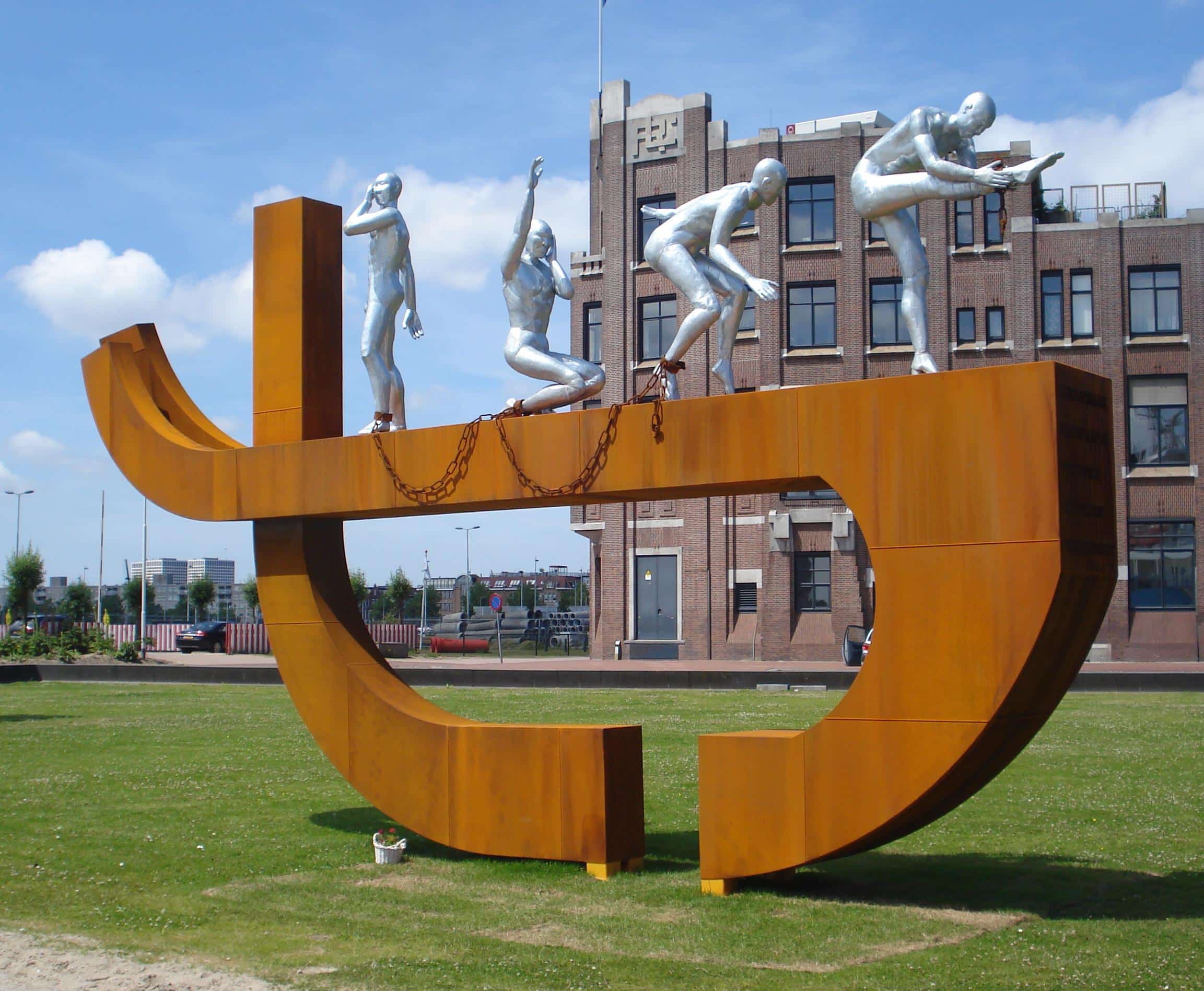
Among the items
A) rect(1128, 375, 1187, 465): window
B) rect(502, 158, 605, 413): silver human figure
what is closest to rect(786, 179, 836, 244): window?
rect(1128, 375, 1187, 465): window

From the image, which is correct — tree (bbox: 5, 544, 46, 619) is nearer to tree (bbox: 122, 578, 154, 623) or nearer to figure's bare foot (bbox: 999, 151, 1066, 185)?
tree (bbox: 122, 578, 154, 623)

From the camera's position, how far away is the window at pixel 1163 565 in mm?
41969

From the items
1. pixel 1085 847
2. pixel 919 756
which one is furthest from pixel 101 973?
pixel 1085 847

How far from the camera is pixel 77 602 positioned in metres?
90.5

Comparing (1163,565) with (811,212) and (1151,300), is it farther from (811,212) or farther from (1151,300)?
(811,212)

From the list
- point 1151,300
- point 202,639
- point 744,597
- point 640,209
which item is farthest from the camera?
point 202,639

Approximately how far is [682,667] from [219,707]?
1523cm

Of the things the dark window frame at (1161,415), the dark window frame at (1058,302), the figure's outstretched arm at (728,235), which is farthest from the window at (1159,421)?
the figure's outstretched arm at (728,235)

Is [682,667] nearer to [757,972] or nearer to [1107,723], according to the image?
[1107,723]

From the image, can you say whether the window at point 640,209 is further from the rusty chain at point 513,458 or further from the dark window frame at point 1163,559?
the rusty chain at point 513,458

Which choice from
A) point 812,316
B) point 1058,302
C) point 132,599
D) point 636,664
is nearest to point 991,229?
point 1058,302

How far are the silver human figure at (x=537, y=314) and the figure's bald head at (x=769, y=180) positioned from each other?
1911 millimetres

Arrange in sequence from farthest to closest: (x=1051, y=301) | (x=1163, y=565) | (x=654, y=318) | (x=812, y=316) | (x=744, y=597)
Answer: (x=654, y=318) < (x=744, y=597) < (x=812, y=316) < (x=1051, y=301) < (x=1163, y=565)

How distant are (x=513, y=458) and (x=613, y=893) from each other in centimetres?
364
